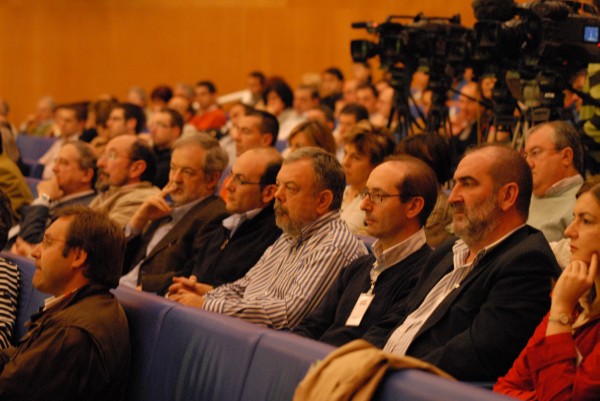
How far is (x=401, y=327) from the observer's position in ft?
8.45

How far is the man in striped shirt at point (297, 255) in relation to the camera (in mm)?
3000

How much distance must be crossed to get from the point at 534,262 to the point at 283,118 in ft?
18.9

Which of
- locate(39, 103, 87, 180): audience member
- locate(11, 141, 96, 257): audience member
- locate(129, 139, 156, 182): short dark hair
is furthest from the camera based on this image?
locate(39, 103, 87, 180): audience member

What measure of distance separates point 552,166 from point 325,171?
2.47 feet

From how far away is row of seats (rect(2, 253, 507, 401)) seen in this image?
1.87 metres

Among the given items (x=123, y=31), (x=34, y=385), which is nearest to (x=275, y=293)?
(x=34, y=385)

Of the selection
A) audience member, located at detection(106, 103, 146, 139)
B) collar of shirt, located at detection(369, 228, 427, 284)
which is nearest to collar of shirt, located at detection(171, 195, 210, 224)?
collar of shirt, located at detection(369, 228, 427, 284)

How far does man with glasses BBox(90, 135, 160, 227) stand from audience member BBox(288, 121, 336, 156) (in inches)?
27.0

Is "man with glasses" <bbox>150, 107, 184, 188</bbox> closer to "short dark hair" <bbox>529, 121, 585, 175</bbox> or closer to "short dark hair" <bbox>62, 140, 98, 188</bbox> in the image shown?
"short dark hair" <bbox>62, 140, 98, 188</bbox>

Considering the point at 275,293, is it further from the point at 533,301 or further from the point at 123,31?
the point at 123,31

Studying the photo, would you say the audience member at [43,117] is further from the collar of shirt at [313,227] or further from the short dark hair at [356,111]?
the collar of shirt at [313,227]

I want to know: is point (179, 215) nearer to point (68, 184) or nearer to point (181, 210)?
point (181, 210)

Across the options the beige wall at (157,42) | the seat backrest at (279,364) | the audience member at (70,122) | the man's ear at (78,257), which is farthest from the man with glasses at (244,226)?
the beige wall at (157,42)

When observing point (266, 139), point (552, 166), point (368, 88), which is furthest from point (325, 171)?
point (368, 88)
